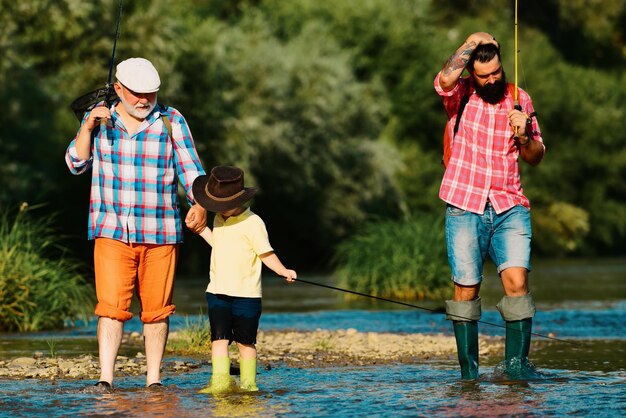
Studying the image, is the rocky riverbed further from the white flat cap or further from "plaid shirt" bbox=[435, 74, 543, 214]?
the white flat cap

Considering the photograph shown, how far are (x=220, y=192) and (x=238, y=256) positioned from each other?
15.7 inches

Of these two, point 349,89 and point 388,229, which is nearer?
point 388,229

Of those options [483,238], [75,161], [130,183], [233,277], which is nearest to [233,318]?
[233,277]

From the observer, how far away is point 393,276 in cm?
2009

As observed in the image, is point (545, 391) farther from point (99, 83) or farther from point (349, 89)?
point (349, 89)

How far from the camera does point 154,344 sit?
8250 mm

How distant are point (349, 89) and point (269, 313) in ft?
76.6

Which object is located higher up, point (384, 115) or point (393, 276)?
point (384, 115)

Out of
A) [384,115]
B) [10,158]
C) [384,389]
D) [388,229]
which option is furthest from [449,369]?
[384,115]

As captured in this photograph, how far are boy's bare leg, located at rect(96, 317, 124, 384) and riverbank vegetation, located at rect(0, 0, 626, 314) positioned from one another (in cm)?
669

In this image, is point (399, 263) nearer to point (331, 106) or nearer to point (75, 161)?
point (75, 161)

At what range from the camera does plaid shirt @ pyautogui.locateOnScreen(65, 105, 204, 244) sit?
8133 millimetres

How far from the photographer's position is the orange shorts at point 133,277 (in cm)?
809

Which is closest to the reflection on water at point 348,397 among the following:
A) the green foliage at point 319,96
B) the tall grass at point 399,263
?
the tall grass at point 399,263
